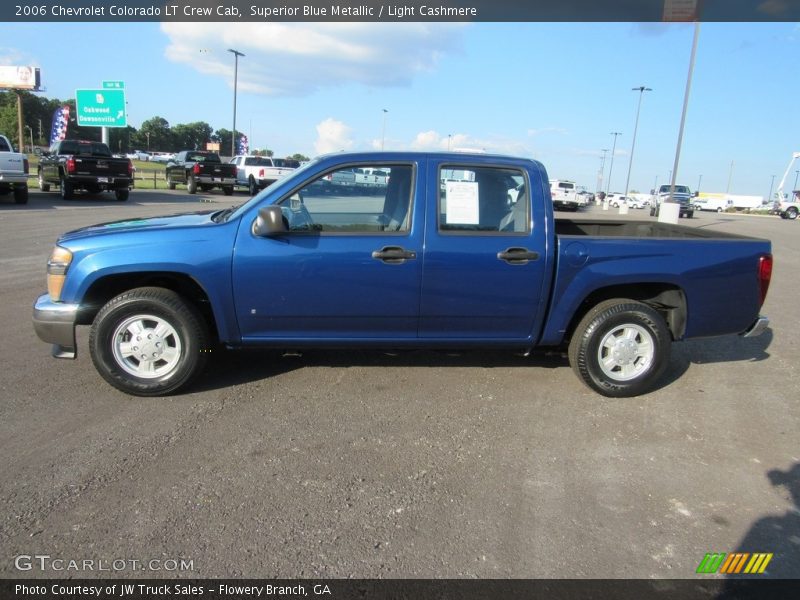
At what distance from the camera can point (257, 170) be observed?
95.6 feet

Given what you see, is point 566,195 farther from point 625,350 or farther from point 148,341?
point 148,341

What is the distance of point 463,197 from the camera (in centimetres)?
407

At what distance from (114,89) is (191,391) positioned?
106 feet

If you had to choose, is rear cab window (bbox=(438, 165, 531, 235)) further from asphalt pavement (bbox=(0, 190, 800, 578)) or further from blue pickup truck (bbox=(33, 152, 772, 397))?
asphalt pavement (bbox=(0, 190, 800, 578))

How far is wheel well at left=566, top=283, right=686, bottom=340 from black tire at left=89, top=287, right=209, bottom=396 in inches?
116

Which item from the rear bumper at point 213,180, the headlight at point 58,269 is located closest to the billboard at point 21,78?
the rear bumper at point 213,180

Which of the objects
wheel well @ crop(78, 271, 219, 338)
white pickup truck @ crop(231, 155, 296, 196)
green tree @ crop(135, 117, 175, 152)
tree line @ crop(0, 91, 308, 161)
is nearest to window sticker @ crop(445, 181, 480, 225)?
wheel well @ crop(78, 271, 219, 338)

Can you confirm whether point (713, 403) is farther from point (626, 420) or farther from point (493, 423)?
point (493, 423)

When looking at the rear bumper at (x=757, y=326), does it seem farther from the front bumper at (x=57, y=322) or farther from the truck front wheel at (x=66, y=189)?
the truck front wheel at (x=66, y=189)

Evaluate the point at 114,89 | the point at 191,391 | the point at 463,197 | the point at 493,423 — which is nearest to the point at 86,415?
the point at 191,391

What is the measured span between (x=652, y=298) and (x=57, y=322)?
14.9 feet

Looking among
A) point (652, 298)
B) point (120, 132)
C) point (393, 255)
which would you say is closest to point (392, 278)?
point (393, 255)

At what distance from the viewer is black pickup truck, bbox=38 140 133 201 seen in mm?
18922

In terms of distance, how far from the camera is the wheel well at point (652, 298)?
4.34 m
